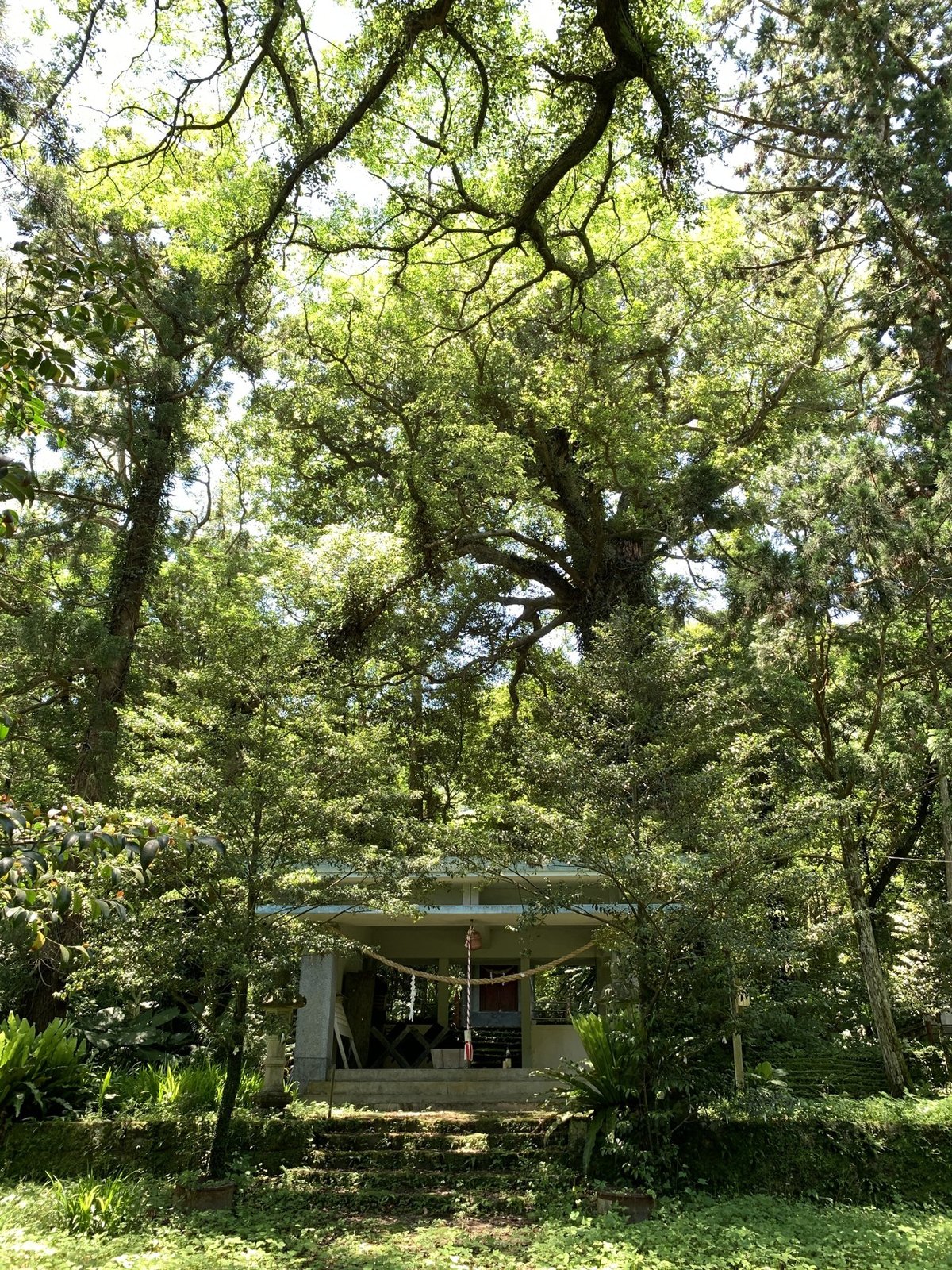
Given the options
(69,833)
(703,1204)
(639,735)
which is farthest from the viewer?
(639,735)

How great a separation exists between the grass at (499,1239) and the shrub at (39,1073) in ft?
6.01

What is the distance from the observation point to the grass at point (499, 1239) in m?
5.14

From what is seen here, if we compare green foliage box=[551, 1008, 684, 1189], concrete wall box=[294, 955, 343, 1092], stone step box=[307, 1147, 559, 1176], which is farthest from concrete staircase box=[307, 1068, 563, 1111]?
green foliage box=[551, 1008, 684, 1189]

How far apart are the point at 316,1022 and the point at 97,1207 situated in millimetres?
4976

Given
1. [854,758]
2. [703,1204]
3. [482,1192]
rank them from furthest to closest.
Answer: [854,758], [482,1192], [703,1204]

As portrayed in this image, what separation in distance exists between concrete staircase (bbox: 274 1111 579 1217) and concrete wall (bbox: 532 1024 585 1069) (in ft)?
11.6

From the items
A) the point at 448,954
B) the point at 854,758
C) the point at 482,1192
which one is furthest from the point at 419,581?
the point at 482,1192

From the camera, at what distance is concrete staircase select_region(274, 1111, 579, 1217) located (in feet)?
24.1

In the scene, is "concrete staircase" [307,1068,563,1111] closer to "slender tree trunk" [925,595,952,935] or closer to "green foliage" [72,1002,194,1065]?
"green foliage" [72,1002,194,1065]

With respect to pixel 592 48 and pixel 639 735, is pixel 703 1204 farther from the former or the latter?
pixel 592 48

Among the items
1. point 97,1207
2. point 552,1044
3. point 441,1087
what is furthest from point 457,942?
point 97,1207

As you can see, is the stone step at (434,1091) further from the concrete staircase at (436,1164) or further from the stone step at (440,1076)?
the concrete staircase at (436,1164)

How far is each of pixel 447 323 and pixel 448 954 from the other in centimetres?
947

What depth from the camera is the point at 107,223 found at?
41.7ft
